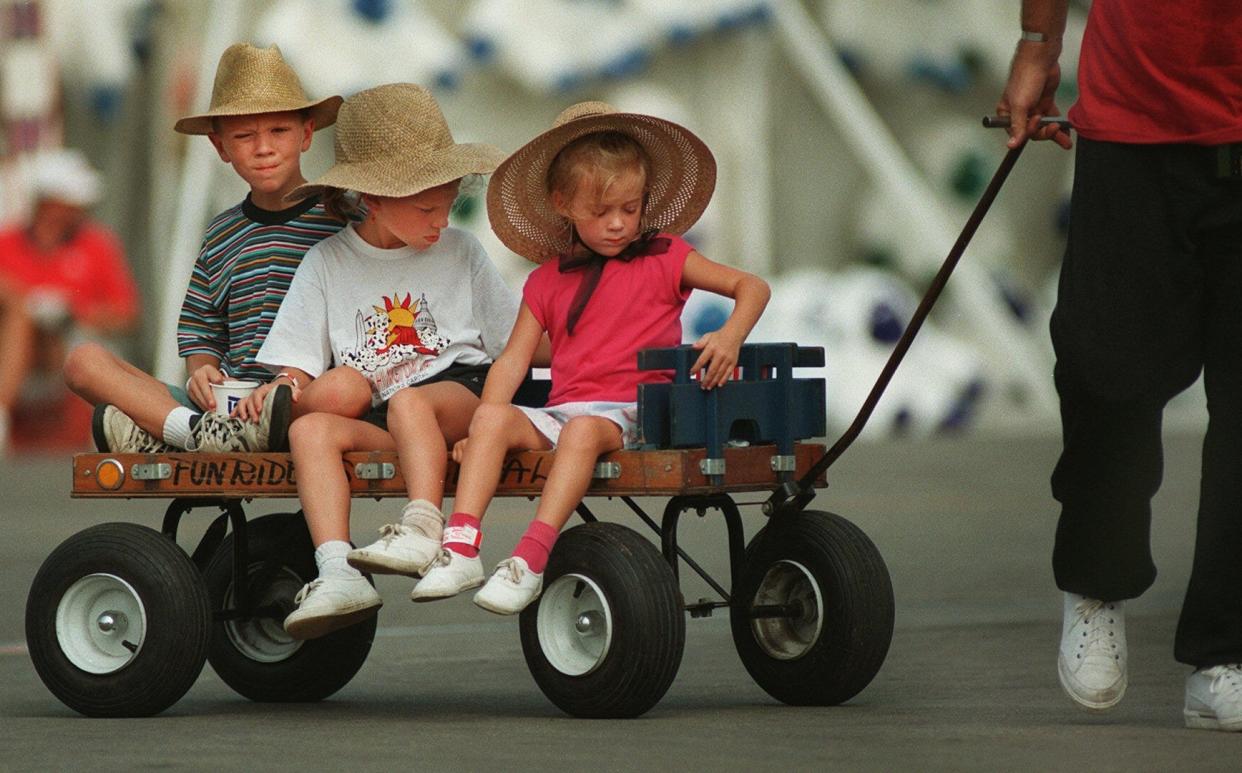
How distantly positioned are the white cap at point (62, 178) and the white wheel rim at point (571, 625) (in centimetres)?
1093

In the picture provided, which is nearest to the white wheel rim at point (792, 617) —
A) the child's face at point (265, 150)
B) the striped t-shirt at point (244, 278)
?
the striped t-shirt at point (244, 278)

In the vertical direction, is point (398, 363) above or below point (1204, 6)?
below

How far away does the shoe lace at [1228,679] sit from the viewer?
16.7 feet

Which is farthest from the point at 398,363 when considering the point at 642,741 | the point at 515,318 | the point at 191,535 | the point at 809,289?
the point at 809,289

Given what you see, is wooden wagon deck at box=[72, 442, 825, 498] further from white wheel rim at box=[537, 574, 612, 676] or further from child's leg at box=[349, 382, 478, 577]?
white wheel rim at box=[537, 574, 612, 676]

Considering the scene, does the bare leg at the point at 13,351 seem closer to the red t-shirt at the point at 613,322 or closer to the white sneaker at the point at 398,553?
the red t-shirt at the point at 613,322

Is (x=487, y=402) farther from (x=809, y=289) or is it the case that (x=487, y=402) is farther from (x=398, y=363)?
(x=809, y=289)

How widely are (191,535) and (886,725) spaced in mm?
6026

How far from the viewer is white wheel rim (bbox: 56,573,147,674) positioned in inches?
228

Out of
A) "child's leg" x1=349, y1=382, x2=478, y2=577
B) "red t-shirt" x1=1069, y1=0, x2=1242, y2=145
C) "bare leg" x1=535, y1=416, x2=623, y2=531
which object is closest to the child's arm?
"bare leg" x1=535, y1=416, x2=623, y2=531

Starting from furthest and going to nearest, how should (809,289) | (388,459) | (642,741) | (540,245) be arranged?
(809,289)
(540,245)
(388,459)
(642,741)

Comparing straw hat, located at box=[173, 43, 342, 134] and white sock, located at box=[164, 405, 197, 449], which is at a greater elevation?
straw hat, located at box=[173, 43, 342, 134]

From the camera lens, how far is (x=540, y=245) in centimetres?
618

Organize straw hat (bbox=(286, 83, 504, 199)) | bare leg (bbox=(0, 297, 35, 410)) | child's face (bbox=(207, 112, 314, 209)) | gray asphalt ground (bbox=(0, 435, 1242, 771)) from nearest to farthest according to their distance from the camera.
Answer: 1. gray asphalt ground (bbox=(0, 435, 1242, 771))
2. straw hat (bbox=(286, 83, 504, 199))
3. child's face (bbox=(207, 112, 314, 209))
4. bare leg (bbox=(0, 297, 35, 410))
